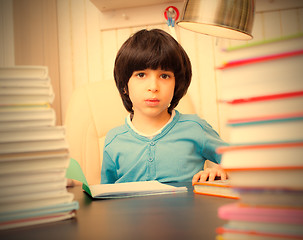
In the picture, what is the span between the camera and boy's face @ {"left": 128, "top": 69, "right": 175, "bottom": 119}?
110 centimetres

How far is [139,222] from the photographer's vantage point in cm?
44

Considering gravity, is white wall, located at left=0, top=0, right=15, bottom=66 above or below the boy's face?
above

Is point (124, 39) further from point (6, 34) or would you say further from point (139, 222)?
point (139, 222)

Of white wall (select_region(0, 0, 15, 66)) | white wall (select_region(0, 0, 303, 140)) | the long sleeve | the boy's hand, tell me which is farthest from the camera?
white wall (select_region(0, 0, 303, 140))

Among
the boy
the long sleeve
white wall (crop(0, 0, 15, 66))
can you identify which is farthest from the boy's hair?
white wall (crop(0, 0, 15, 66))

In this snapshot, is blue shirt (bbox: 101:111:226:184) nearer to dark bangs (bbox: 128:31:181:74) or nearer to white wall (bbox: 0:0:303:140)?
dark bangs (bbox: 128:31:181:74)

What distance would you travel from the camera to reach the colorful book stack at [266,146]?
248mm

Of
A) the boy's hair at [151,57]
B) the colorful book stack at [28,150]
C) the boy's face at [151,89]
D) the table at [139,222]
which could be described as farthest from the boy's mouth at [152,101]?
the colorful book stack at [28,150]

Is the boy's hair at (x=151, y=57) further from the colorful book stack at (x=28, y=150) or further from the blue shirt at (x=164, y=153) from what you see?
the colorful book stack at (x=28, y=150)

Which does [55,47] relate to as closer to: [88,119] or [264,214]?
[88,119]

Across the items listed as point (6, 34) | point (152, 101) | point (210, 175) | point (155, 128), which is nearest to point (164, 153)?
point (155, 128)

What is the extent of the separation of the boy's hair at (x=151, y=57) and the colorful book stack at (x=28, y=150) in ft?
2.34

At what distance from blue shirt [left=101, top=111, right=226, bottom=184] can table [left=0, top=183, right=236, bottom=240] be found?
0.59m

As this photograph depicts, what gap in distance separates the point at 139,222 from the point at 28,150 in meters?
0.18
